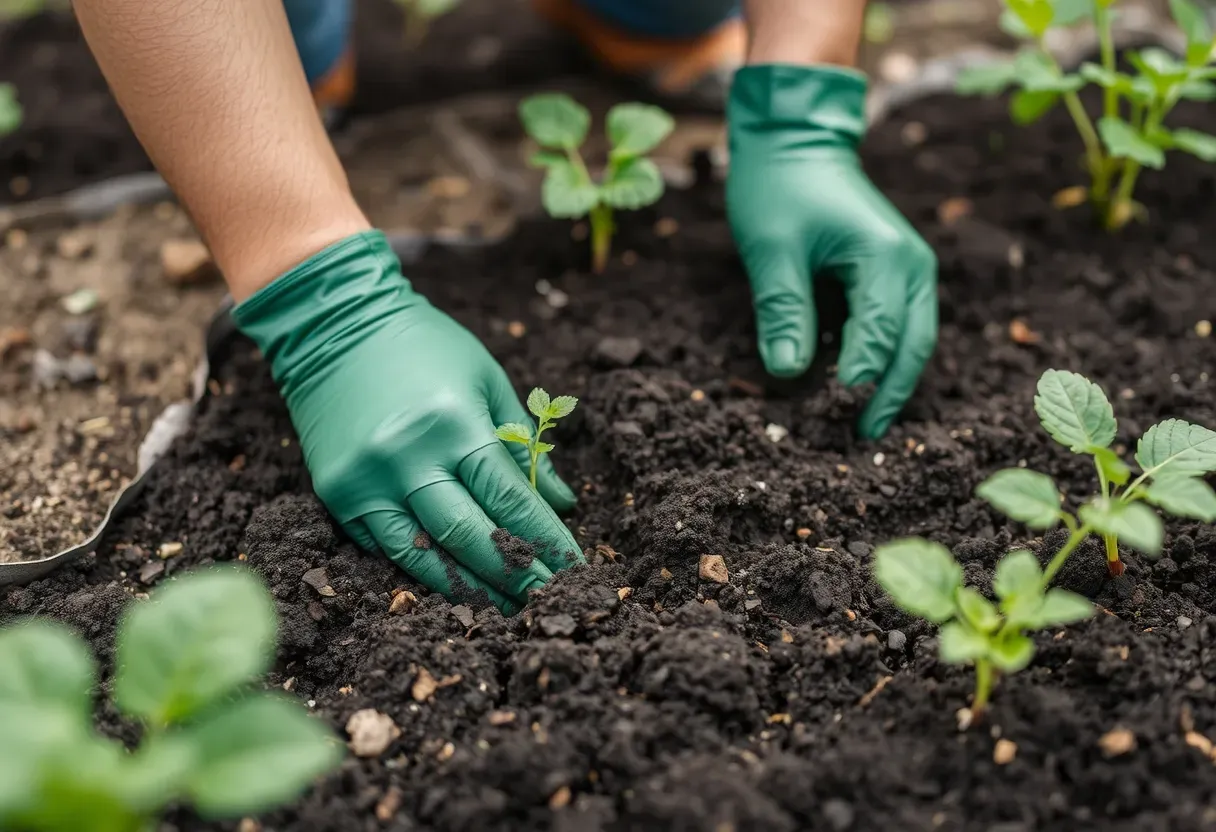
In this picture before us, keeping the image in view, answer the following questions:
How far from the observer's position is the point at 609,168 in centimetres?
199

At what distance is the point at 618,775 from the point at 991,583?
635 mm

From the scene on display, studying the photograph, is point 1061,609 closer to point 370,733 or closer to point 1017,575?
point 1017,575

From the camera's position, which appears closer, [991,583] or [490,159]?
[991,583]

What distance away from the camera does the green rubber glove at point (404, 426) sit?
1.53 m

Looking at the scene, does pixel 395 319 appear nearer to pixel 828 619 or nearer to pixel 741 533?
pixel 741 533

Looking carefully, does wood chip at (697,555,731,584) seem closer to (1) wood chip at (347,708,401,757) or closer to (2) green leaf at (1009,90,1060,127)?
(1) wood chip at (347,708,401,757)

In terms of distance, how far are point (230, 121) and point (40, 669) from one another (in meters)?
1.03

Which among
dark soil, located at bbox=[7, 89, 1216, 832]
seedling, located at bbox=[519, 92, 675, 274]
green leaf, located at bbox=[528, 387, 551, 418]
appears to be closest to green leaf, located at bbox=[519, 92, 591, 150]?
seedling, located at bbox=[519, 92, 675, 274]

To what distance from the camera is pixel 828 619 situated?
1.44 meters

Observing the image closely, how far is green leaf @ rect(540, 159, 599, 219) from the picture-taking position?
73.5 inches

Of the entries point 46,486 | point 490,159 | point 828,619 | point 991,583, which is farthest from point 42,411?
point 991,583

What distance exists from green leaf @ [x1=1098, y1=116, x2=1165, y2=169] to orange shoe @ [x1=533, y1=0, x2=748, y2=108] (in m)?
1.18

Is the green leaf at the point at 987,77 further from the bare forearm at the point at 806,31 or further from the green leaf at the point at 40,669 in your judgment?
the green leaf at the point at 40,669

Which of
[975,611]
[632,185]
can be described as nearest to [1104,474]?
[975,611]
